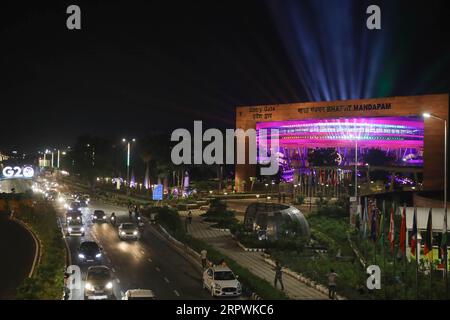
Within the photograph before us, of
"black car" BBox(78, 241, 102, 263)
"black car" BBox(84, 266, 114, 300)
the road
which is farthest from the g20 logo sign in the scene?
"black car" BBox(84, 266, 114, 300)

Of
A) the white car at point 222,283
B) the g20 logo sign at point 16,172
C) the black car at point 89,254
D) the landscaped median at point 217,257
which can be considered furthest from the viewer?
the g20 logo sign at point 16,172

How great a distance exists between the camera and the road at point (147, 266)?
21.7m

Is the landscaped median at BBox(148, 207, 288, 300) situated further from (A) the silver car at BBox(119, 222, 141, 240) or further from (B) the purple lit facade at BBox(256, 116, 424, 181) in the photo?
(B) the purple lit facade at BBox(256, 116, 424, 181)

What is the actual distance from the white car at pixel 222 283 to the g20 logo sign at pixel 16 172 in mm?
55825

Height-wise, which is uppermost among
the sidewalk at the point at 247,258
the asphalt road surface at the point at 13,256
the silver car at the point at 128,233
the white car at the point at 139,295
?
the white car at the point at 139,295

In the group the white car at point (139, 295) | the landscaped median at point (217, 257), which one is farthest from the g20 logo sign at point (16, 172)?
the white car at point (139, 295)

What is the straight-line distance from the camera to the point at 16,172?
7294 cm

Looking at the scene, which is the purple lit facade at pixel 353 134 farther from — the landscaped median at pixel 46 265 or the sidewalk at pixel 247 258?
the landscaped median at pixel 46 265

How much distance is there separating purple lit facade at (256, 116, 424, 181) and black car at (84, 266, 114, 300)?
157 ft

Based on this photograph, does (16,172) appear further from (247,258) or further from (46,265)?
(46,265)

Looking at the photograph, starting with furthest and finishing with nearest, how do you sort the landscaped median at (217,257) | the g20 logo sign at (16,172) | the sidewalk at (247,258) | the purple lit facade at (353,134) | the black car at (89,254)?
1. the g20 logo sign at (16,172)
2. the purple lit facade at (353,134)
3. the black car at (89,254)
4. the sidewalk at (247,258)
5. the landscaped median at (217,257)

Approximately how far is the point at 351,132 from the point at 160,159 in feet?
92.5

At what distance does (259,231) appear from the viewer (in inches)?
1368
